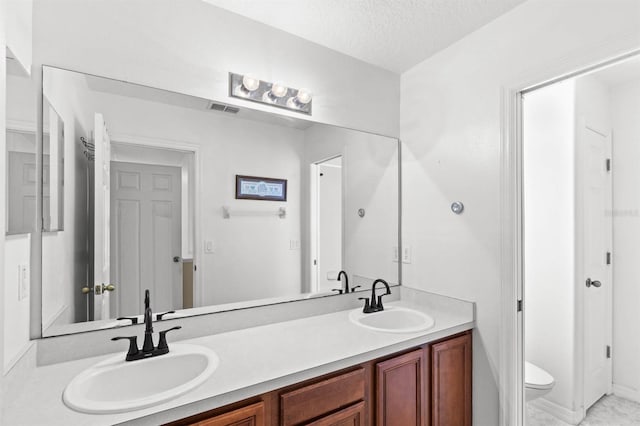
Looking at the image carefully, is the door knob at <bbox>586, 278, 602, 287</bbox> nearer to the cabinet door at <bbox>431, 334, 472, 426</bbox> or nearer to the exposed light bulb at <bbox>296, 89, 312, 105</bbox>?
the cabinet door at <bbox>431, 334, 472, 426</bbox>

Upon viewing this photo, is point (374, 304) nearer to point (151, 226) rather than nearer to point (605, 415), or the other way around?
point (151, 226)

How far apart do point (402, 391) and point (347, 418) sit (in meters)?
0.33

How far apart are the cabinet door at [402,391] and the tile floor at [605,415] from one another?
127cm

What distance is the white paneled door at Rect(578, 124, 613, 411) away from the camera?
2.33 m

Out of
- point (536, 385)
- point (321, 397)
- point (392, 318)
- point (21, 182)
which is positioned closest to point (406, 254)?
point (392, 318)

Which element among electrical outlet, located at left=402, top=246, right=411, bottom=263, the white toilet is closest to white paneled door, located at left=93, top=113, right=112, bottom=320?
electrical outlet, located at left=402, top=246, right=411, bottom=263

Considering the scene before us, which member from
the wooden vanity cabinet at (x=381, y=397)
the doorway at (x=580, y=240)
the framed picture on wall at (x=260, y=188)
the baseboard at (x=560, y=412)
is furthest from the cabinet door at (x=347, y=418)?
the baseboard at (x=560, y=412)

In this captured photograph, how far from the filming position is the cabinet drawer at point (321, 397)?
46.9 inches

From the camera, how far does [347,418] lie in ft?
4.36

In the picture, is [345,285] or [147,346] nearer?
[147,346]

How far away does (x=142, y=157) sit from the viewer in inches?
59.2

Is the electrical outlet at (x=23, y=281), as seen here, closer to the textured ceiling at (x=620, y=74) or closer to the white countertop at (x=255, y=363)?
the white countertop at (x=255, y=363)

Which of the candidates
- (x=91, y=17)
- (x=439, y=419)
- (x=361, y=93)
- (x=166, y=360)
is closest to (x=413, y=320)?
(x=439, y=419)

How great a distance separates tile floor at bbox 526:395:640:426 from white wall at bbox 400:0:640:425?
88 cm
